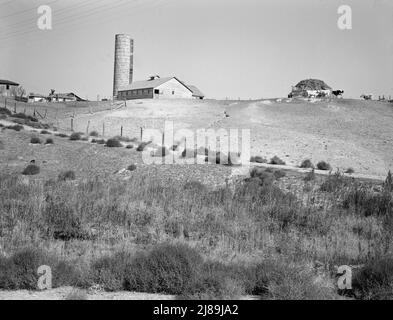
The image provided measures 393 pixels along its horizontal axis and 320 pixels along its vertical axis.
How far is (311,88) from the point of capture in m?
100

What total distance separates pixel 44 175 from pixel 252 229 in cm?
1784

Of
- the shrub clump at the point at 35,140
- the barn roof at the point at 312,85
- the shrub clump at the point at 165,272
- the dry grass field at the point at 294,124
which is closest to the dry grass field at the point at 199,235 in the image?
the shrub clump at the point at 165,272

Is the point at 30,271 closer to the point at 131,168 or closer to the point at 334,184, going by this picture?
the point at 334,184

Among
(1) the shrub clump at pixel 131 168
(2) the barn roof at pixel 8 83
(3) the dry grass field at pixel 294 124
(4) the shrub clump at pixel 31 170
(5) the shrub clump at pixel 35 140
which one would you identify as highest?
(2) the barn roof at pixel 8 83

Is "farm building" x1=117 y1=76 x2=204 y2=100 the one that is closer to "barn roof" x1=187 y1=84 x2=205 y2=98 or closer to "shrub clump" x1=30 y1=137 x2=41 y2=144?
"barn roof" x1=187 y1=84 x2=205 y2=98

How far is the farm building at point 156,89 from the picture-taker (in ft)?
274

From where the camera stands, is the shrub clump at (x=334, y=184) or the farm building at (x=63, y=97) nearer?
the shrub clump at (x=334, y=184)

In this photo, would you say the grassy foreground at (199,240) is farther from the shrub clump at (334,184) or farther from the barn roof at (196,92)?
the barn roof at (196,92)

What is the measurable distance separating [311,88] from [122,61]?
4641 cm

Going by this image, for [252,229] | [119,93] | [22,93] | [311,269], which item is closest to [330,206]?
[252,229]

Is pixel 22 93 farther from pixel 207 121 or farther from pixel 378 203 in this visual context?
pixel 378 203

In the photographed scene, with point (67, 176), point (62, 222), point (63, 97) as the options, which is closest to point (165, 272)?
point (62, 222)

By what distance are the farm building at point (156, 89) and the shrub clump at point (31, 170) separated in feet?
191

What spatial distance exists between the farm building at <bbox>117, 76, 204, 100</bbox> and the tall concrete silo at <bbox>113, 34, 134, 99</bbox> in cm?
626
